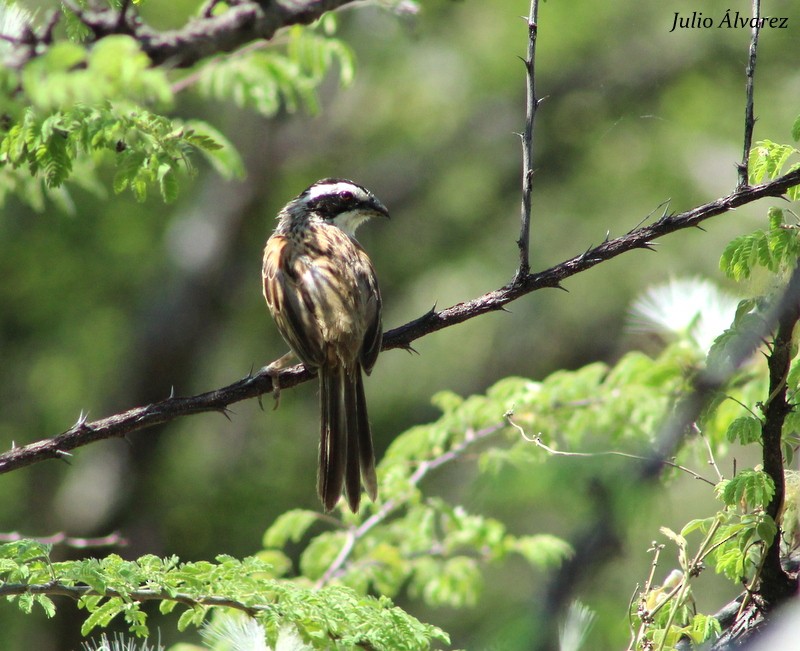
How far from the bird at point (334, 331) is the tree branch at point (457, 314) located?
115cm

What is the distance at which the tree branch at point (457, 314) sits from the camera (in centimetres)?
A: 343

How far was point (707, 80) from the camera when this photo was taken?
54.1 ft

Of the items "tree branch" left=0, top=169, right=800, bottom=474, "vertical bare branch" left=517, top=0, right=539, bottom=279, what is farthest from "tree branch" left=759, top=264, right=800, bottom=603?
"vertical bare branch" left=517, top=0, right=539, bottom=279

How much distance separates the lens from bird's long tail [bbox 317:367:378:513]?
539 centimetres

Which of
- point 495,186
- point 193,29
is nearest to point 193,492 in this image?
point 495,186

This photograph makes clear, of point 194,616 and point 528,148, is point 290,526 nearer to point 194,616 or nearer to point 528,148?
point 194,616

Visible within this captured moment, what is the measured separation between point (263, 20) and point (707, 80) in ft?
49.4

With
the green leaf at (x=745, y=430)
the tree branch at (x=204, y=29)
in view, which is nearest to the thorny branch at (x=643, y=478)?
the green leaf at (x=745, y=430)

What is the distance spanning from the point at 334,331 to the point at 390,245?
11914 mm

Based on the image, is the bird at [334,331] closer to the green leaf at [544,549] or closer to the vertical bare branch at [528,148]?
the green leaf at [544,549]

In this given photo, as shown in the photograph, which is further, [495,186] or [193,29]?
[495,186]

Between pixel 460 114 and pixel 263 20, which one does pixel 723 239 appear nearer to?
pixel 460 114

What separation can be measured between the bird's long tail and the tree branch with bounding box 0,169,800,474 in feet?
3.68

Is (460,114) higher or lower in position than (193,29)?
lower
